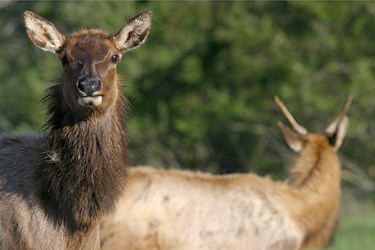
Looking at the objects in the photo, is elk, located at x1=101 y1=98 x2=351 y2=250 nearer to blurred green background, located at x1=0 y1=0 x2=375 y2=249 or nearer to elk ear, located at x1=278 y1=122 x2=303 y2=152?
elk ear, located at x1=278 y1=122 x2=303 y2=152

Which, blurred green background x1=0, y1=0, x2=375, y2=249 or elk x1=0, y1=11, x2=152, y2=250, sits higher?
elk x1=0, y1=11, x2=152, y2=250

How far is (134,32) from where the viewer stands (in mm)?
9297

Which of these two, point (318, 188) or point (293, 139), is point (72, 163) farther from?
point (293, 139)

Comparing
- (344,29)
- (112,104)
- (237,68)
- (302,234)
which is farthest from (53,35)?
(344,29)

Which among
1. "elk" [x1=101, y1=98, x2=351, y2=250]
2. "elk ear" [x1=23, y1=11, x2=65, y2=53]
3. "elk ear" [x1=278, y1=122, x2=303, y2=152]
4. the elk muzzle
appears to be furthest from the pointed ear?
"elk ear" [x1=278, y1=122, x2=303, y2=152]

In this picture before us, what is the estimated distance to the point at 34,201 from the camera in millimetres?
8547

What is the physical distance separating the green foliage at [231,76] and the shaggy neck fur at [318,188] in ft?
Result: 47.4

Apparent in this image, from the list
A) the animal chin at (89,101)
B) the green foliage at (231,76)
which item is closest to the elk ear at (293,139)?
the animal chin at (89,101)

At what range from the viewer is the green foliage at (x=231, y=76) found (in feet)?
95.2

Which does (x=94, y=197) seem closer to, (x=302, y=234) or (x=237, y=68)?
(x=302, y=234)

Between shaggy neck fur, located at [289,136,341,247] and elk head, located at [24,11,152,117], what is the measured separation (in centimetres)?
476

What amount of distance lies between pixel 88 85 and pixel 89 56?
1.28 feet

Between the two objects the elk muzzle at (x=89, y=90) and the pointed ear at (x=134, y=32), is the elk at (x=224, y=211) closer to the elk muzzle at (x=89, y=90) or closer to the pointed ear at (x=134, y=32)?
the pointed ear at (x=134, y=32)

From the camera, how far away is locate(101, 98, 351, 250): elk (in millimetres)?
12477
